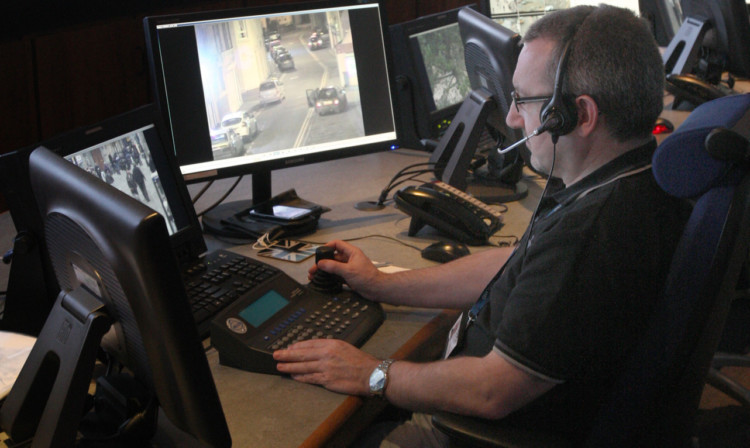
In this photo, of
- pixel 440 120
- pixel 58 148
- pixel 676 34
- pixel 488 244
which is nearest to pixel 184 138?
pixel 58 148

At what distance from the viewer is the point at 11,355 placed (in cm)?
109

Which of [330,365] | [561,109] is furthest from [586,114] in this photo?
[330,365]

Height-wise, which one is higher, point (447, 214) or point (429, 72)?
point (429, 72)

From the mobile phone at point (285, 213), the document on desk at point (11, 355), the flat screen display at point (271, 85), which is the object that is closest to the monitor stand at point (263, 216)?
the mobile phone at point (285, 213)

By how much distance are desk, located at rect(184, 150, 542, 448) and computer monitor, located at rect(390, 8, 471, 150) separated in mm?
154

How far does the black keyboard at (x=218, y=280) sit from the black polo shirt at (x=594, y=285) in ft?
1.82

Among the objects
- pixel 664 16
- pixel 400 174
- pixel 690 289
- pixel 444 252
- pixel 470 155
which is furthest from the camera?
pixel 664 16

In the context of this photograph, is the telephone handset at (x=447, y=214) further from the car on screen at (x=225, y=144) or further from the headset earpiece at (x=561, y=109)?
the headset earpiece at (x=561, y=109)

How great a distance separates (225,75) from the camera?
1671 mm

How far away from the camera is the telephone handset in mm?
1692

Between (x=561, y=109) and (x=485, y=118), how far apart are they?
0.82m

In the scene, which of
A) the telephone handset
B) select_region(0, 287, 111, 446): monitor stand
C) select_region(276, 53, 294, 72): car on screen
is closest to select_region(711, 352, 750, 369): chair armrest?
the telephone handset

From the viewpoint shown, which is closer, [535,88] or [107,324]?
[107,324]

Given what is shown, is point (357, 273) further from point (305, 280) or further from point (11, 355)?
point (11, 355)
